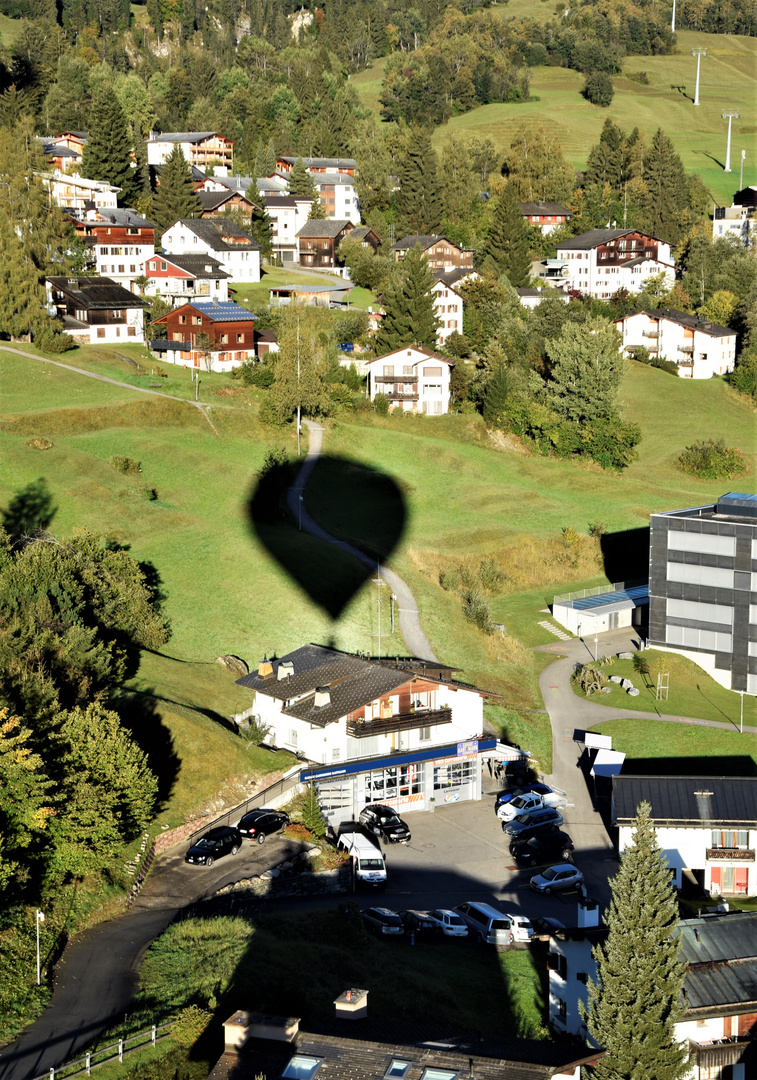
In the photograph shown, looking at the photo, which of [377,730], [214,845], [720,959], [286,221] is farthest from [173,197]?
[720,959]

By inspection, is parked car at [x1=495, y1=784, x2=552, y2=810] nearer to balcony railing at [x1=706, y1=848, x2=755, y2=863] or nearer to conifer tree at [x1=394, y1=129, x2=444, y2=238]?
balcony railing at [x1=706, y1=848, x2=755, y2=863]

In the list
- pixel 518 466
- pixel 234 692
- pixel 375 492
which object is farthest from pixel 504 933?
pixel 518 466

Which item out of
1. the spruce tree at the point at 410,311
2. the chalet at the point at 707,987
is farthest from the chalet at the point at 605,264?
the chalet at the point at 707,987

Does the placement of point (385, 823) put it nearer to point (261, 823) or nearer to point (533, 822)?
point (261, 823)

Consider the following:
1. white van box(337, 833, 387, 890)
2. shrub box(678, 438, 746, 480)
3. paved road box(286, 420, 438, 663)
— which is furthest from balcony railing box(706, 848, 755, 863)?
shrub box(678, 438, 746, 480)

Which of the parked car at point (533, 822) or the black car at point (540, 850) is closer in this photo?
the black car at point (540, 850)

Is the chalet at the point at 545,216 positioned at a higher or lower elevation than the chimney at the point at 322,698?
higher

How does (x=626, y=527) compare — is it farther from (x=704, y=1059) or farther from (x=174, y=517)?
(x=704, y=1059)

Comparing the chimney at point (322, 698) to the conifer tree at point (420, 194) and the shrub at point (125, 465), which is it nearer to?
the shrub at point (125, 465)
